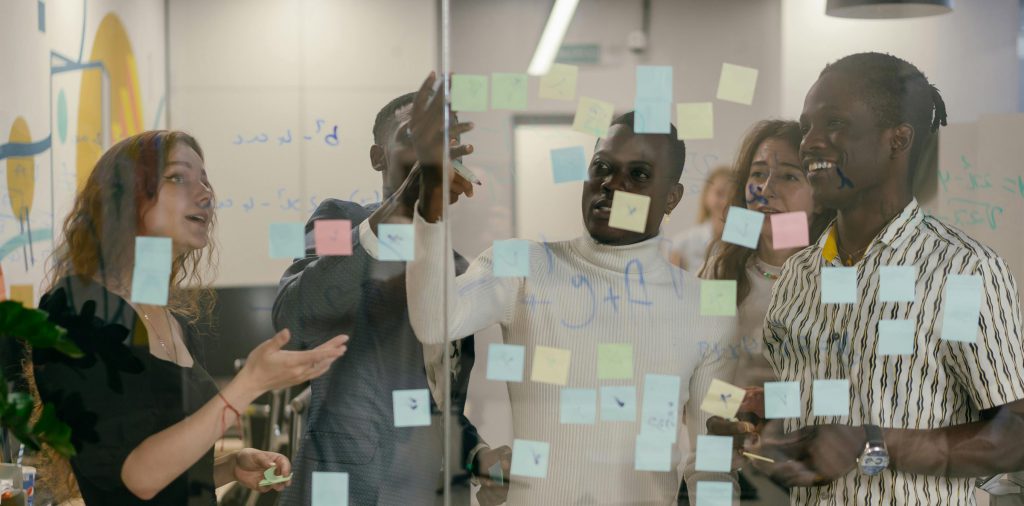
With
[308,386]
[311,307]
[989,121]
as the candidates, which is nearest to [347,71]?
[311,307]

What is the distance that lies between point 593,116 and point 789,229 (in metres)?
0.51

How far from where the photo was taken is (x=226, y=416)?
7.38 ft

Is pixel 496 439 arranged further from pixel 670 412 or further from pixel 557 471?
pixel 670 412

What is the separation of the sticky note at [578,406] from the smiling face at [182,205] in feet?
2.86

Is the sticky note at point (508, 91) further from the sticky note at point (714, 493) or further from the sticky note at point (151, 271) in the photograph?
the sticky note at point (714, 493)

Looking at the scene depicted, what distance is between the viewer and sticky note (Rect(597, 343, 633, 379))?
2328 millimetres

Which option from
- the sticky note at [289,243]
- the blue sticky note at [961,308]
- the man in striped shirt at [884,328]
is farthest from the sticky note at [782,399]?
the sticky note at [289,243]

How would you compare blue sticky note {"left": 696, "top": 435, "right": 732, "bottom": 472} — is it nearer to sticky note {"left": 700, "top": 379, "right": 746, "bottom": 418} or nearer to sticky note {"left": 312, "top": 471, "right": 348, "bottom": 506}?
sticky note {"left": 700, "top": 379, "right": 746, "bottom": 418}

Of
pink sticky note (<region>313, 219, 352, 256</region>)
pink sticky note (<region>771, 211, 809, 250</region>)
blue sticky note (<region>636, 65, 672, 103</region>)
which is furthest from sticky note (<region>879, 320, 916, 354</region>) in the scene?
pink sticky note (<region>313, 219, 352, 256</region>)

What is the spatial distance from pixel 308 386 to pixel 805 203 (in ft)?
3.87

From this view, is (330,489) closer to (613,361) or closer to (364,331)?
(364,331)

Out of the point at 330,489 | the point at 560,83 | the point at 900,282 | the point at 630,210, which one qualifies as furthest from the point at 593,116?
the point at 330,489

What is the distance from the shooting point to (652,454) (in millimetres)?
2340

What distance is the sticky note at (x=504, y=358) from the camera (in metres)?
2.32
